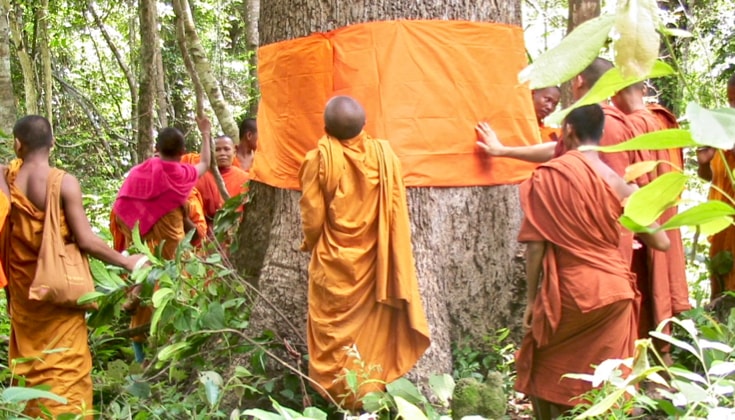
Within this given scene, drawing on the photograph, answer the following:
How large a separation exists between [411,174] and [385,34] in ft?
2.48

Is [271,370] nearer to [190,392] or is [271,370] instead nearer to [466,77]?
[190,392]

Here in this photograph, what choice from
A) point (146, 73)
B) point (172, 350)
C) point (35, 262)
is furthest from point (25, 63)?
point (172, 350)

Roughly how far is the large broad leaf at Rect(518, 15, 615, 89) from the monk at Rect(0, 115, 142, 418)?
432cm

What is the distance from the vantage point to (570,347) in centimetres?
421

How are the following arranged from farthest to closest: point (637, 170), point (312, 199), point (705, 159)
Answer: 1. point (705, 159)
2. point (312, 199)
3. point (637, 170)

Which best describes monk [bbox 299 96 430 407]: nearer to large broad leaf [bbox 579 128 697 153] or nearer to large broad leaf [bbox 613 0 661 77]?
large broad leaf [bbox 579 128 697 153]

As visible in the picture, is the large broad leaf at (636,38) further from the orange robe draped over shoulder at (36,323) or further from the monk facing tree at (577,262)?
the orange robe draped over shoulder at (36,323)

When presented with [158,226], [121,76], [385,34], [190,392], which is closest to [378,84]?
[385,34]

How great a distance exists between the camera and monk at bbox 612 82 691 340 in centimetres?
480

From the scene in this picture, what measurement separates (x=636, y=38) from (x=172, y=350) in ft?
13.7

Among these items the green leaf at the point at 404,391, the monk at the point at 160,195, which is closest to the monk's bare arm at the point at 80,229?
the green leaf at the point at 404,391

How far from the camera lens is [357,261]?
4.28 meters

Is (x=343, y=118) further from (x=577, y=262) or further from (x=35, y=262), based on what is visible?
(x=35, y=262)

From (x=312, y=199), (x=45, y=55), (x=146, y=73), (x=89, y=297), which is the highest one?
(x=45, y=55)
